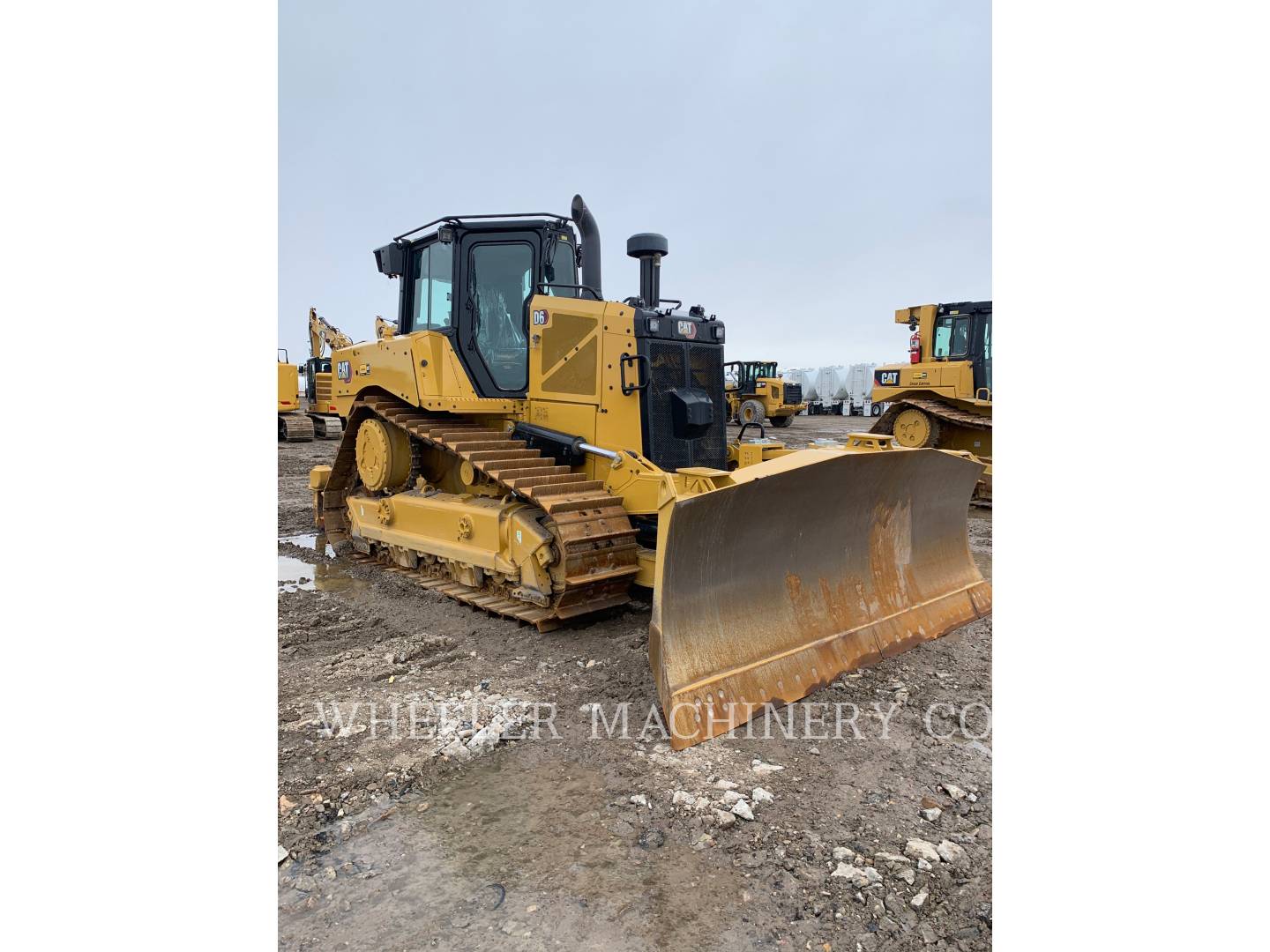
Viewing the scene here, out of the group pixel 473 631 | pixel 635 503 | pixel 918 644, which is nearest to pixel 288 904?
pixel 473 631

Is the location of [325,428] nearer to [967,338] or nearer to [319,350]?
[319,350]

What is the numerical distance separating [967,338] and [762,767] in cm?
1089

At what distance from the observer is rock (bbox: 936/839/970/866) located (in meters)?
2.47

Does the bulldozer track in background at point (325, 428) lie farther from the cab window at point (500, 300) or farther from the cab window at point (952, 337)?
the cab window at point (500, 300)

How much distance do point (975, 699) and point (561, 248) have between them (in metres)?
4.44

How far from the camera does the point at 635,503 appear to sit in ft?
16.3

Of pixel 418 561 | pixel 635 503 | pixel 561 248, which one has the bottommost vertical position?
pixel 418 561

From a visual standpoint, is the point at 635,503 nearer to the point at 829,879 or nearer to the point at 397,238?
the point at 829,879

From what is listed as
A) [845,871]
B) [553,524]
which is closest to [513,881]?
[845,871]

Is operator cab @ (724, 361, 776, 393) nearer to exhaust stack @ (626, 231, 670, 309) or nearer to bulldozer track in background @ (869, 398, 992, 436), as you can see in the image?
bulldozer track in background @ (869, 398, 992, 436)

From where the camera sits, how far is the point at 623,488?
5055 millimetres

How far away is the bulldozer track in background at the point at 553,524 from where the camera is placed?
464 centimetres

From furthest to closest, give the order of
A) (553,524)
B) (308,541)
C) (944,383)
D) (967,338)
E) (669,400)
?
(967,338), (944,383), (308,541), (669,400), (553,524)

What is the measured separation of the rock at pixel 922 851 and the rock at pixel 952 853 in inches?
0.7
